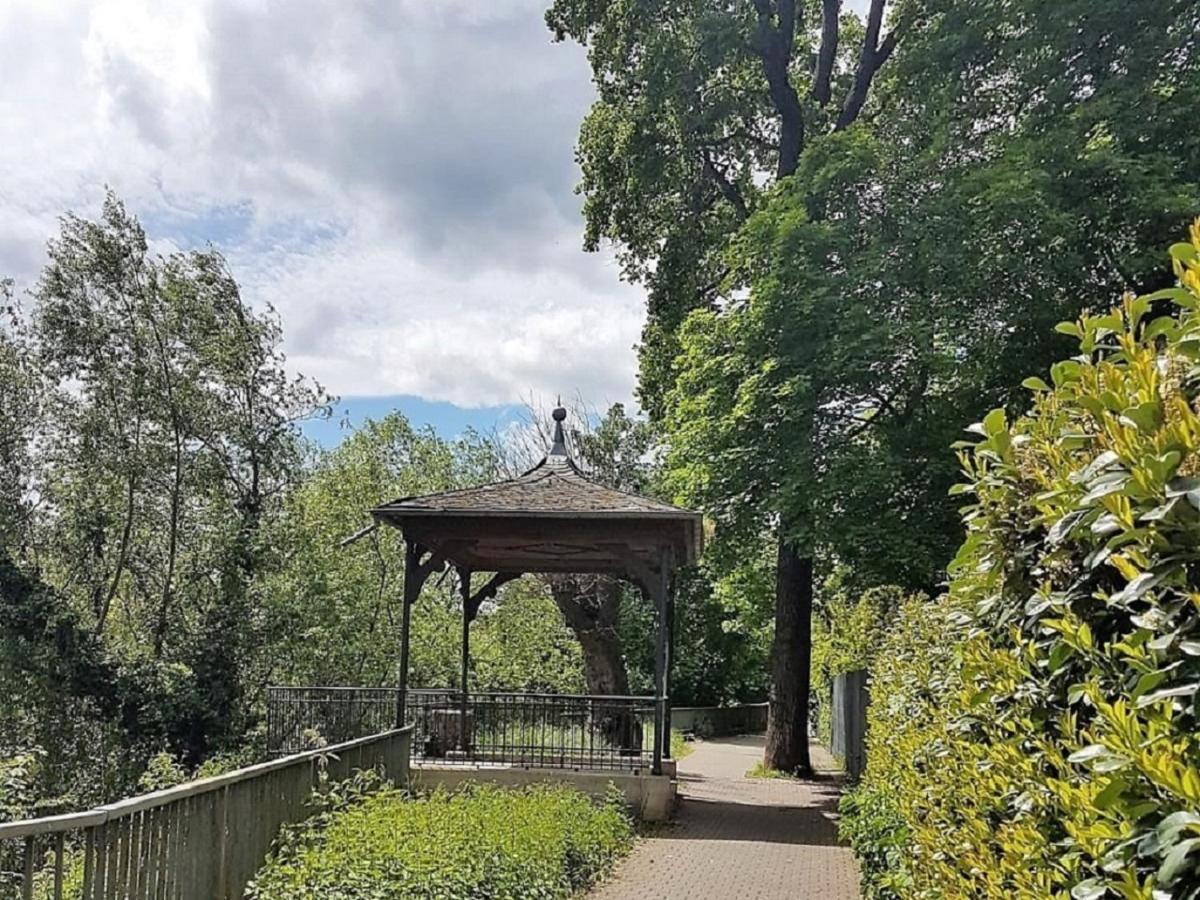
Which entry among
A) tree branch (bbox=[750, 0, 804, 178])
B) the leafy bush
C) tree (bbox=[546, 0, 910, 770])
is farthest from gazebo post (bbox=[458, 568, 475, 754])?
tree branch (bbox=[750, 0, 804, 178])

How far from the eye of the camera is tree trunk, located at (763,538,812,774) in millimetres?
16375

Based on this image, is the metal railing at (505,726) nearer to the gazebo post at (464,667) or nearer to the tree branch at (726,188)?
the gazebo post at (464,667)

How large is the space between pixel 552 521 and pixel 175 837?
22.7 ft

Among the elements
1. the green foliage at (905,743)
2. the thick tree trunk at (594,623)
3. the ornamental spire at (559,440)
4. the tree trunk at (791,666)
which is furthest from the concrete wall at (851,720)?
the thick tree trunk at (594,623)

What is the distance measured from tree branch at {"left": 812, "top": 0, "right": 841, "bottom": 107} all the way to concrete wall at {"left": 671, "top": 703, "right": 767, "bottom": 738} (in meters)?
16.0

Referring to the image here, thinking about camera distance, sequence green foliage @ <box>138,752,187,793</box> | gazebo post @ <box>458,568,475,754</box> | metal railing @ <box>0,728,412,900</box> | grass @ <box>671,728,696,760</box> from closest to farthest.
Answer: metal railing @ <box>0,728,412,900</box> < gazebo post @ <box>458,568,475,754</box> < green foliage @ <box>138,752,187,793</box> < grass @ <box>671,728,696,760</box>

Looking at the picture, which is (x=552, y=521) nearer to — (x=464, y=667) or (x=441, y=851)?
(x=464, y=667)

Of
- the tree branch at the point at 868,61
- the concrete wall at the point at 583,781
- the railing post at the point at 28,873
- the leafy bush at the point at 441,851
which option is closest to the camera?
the railing post at the point at 28,873

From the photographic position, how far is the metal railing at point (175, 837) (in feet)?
14.4

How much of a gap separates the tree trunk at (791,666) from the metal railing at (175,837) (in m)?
9.62

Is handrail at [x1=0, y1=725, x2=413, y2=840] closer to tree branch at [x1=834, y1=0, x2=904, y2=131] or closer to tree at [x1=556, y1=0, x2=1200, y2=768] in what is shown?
tree at [x1=556, y1=0, x2=1200, y2=768]

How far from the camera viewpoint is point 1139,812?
60.0 inches

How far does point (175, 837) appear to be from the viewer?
17.5ft

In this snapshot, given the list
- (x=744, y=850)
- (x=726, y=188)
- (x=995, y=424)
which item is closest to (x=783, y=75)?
(x=726, y=188)
